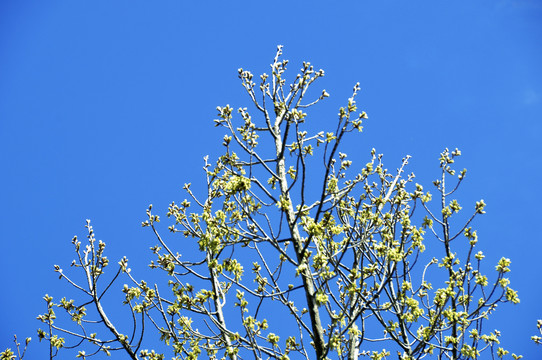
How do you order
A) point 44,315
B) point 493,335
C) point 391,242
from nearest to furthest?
point 391,242 → point 493,335 → point 44,315

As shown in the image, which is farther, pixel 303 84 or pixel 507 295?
pixel 303 84

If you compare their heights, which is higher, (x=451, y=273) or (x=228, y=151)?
(x=228, y=151)

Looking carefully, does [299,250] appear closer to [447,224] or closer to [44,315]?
[447,224]

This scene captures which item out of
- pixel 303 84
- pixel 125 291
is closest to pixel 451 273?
pixel 303 84

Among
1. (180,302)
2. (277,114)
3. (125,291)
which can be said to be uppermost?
(277,114)

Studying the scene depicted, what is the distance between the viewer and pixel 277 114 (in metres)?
6.50

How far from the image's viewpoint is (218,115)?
5.70m

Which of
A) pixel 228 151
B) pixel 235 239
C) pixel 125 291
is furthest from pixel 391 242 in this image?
pixel 125 291

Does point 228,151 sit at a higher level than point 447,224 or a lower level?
higher

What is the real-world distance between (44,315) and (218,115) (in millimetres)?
4336

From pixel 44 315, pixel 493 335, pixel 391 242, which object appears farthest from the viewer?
pixel 44 315

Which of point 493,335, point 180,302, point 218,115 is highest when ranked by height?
point 218,115

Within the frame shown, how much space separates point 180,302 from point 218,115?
2.80m

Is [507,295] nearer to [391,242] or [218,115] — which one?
[391,242]
